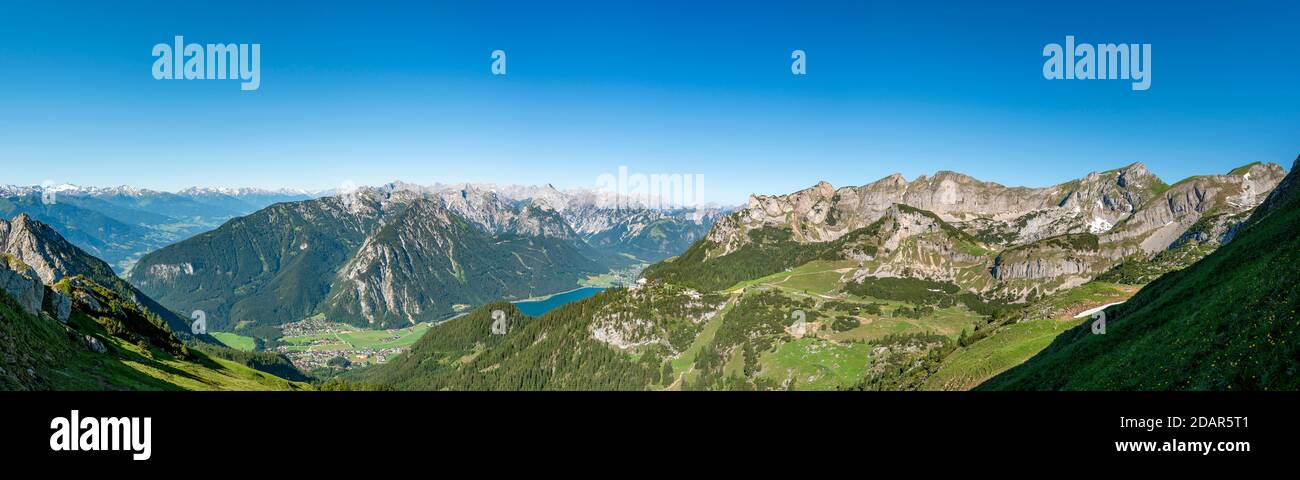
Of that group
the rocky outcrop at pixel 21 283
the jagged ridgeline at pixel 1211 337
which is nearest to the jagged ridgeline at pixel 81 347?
the rocky outcrop at pixel 21 283

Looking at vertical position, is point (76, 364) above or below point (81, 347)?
above

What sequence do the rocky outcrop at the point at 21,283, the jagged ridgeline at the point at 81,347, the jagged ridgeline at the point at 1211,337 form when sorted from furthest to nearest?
1. the rocky outcrop at the point at 21,283
2. the jagged ridgeline at the point at 81,347
3. the jagged ridgeline at the point at 1211,337

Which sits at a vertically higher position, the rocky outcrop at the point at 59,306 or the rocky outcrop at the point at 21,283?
the rocky outcrop at the point at 21,283

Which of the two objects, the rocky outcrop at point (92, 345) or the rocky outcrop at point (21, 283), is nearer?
the rocky outcrop at point (92, 345)

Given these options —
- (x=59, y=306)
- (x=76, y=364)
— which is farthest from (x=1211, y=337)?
(x=59, y=306)

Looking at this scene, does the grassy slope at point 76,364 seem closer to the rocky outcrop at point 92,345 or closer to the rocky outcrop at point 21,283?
the rocky outcrop at point 92,345

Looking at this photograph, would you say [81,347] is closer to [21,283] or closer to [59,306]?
[21,283]
